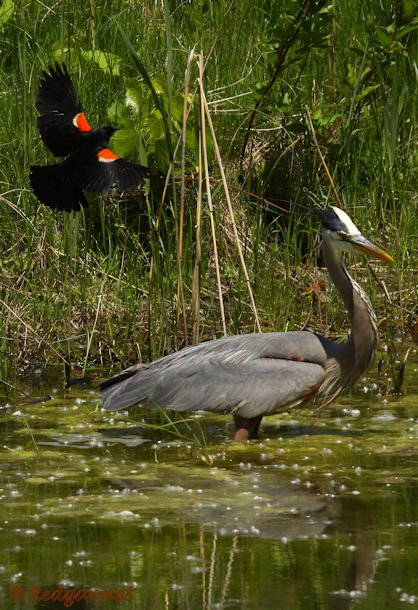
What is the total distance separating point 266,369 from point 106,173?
4.66ft

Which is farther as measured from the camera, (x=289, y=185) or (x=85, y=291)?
(x=289, y=185)

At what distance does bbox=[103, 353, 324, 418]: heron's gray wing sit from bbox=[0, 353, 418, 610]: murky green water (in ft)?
0.53

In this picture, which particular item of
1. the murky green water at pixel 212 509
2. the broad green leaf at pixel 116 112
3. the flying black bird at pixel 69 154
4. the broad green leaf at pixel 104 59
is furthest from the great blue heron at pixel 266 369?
the broad green leaf at pixel 104 59

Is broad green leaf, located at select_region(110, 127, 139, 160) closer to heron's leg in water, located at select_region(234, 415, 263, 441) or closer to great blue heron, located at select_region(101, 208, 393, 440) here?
great blue heron, located at select_region(101, 208, 393, 440)

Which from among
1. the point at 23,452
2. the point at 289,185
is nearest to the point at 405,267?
the point at 289,185

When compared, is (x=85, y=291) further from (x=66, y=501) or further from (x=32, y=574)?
(x=32, y=574)

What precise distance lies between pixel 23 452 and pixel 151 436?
0.69 m

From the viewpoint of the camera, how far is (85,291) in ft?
23.3

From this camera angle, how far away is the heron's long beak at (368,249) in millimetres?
5852

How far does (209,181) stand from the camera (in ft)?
23.8

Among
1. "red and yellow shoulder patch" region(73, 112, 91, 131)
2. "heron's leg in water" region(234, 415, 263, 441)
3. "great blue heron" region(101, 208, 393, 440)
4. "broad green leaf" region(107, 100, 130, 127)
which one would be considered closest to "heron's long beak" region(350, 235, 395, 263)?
"great blue heron" region(101, 208, 393, 440)

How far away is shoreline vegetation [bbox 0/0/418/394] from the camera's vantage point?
6934 mm

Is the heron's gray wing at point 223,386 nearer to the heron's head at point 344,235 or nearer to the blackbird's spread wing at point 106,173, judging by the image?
the heron's head at point 344,235

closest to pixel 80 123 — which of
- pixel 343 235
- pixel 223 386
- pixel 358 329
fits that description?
pixel 343 235
